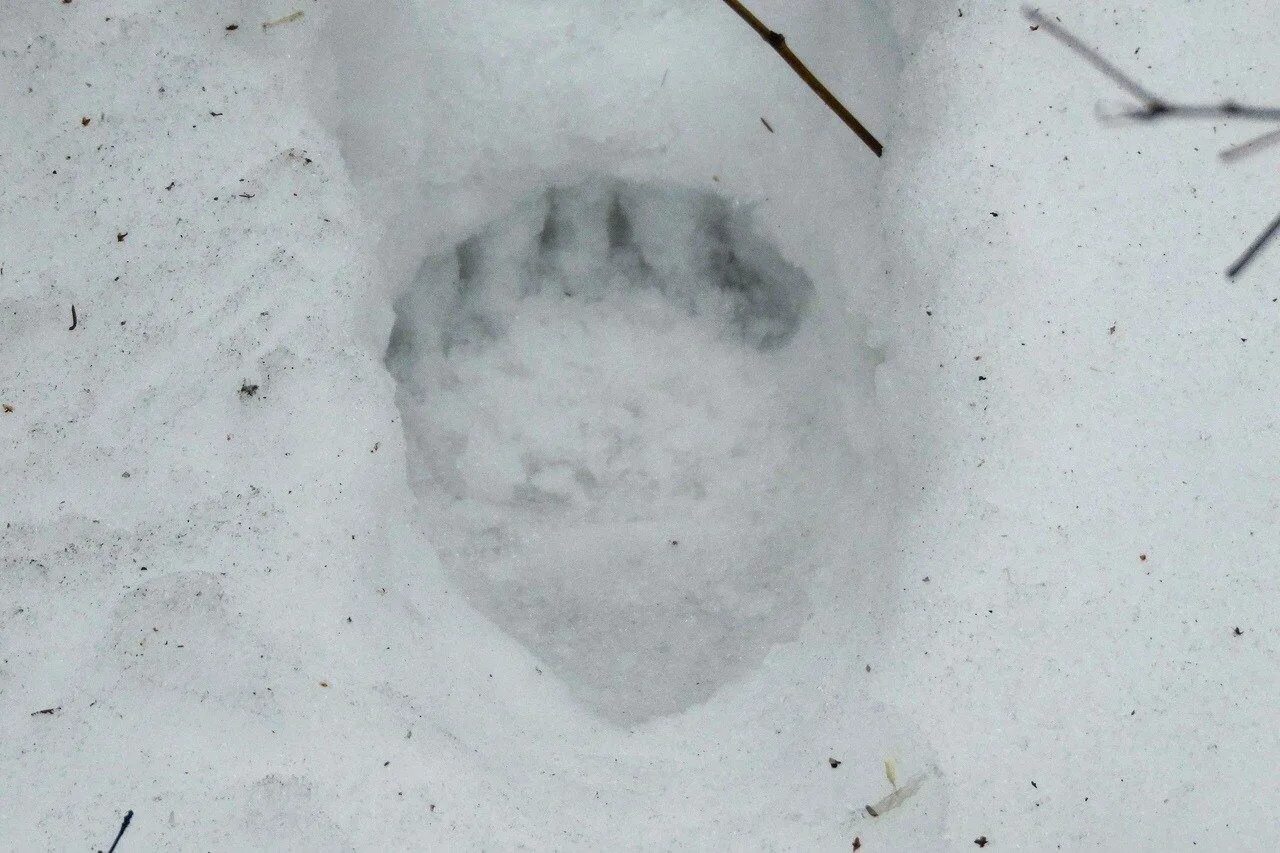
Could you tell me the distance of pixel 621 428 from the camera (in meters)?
1.69

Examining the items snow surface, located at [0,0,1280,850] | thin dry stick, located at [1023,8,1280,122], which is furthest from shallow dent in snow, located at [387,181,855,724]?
thin dry stick, located at [1023,8,1280,122]

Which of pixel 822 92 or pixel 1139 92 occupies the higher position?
pixel 1139 92

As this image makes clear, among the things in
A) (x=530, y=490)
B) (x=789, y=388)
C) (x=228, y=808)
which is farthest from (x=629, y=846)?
(x=789, y=388)

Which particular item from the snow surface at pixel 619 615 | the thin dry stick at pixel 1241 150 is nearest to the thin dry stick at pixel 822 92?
the snow surface at pixel 619 615

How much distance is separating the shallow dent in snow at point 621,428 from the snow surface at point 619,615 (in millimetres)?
23

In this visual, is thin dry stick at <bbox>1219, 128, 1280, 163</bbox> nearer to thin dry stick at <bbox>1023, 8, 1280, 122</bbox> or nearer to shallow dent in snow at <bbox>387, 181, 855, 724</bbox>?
thin dry stick at <bbox>1023, 8, 1280, 122</bbox>

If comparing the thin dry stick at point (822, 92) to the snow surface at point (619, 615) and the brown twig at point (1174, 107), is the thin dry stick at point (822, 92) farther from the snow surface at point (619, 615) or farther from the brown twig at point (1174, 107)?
the brown twig at point (1174, 107)

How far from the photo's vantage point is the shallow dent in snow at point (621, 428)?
61.7 inches

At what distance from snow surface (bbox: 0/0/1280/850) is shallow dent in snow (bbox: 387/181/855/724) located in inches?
0.9

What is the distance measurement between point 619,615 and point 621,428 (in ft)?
0.94

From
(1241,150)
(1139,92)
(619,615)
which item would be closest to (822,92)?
(1139,92)

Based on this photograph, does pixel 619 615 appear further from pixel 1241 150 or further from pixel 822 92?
pixel 1241 150

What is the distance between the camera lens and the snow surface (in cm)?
122

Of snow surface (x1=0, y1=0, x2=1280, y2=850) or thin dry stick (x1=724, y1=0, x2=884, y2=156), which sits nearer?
snow surface (x1=0, y1=0, x2=1280, y2=850)
